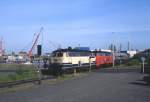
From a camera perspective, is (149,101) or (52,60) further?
(52,60)

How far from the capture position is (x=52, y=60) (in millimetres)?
47500

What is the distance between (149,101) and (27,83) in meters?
14.2

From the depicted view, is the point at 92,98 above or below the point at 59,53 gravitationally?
below

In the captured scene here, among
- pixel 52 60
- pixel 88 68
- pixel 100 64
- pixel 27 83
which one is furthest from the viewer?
pixel 100 64

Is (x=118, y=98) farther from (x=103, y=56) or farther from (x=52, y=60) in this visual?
(x=103, y=56)

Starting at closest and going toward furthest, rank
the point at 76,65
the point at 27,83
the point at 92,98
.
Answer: the point at 92,98, the point at 27,83, the point at 76,65

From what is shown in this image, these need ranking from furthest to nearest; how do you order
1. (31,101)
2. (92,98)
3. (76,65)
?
(76,65)
(92,98)
(31,101)

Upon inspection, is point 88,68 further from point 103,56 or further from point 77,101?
point 77,101

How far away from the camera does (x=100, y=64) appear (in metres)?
70.9

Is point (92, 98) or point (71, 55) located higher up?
point (71, 55)

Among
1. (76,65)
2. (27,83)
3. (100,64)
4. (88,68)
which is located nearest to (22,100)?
(27,83)

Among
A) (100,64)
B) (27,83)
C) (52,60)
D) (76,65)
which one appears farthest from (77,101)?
(100,64)

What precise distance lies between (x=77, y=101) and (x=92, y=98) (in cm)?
173

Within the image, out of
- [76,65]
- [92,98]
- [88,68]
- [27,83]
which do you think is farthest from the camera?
[88,68]
